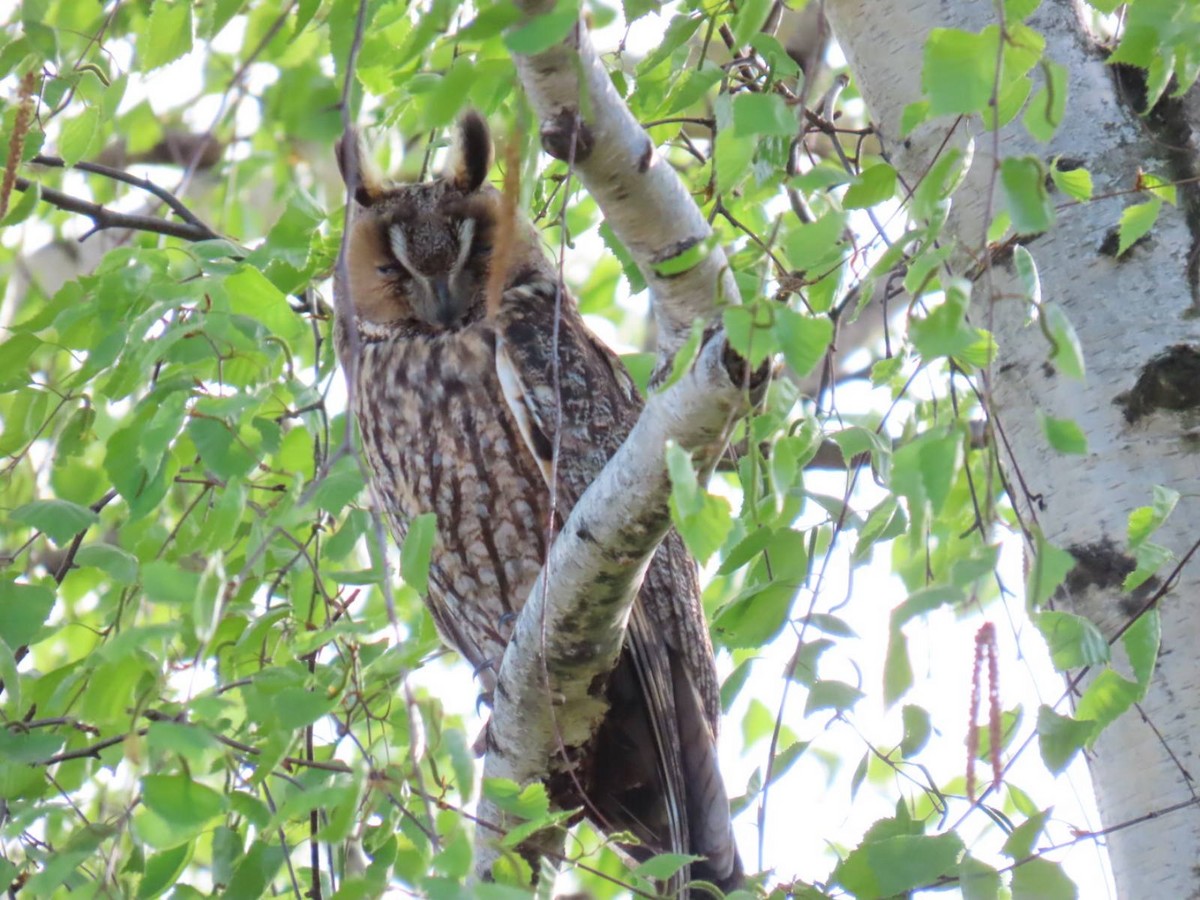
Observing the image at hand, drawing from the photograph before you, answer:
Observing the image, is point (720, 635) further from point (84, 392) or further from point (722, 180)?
point (84, 392)

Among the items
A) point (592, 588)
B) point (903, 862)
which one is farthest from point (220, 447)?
point (903, 862)

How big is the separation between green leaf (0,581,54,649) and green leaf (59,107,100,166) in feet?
1.85

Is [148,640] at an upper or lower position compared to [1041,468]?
lower

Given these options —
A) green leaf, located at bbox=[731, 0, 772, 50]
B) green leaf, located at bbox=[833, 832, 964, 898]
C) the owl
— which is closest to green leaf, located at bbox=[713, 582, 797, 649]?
green leaf, located at bbox=[833, 832, 964, 898]

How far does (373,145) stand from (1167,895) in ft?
6.88

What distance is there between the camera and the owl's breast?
8.19ft

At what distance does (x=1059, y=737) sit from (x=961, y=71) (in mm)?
657

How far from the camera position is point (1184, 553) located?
65.8 inches

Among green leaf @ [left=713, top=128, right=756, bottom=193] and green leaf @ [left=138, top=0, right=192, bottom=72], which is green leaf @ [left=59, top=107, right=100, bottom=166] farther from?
green leaf @ [left=713, top=128, right=756, bottom=193]

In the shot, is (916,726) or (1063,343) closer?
(1063,343)

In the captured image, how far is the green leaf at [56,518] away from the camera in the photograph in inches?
65.9

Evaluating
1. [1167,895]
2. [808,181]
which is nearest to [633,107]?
[808,181]

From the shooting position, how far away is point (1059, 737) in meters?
1.35

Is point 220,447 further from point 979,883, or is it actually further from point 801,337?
point 979,883
